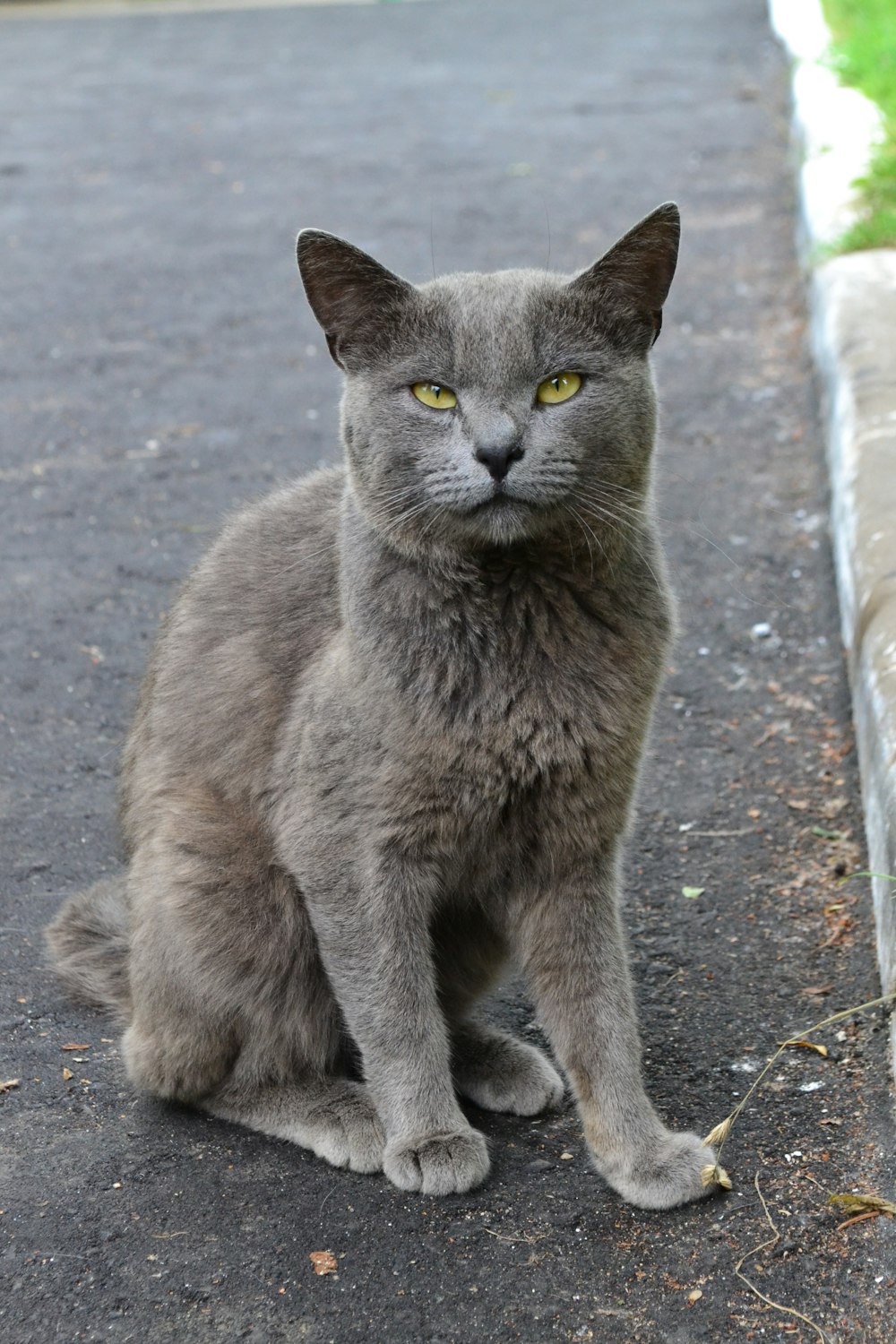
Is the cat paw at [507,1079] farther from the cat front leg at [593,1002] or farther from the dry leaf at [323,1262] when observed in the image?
the dry leaf at [323,1262]

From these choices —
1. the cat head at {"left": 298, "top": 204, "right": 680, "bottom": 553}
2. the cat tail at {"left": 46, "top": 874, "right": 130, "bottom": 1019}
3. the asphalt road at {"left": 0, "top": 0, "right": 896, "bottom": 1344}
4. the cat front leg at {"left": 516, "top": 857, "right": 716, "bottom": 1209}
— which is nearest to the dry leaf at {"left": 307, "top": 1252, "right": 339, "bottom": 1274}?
the asphalt road at {"left": 0, "top": 0, "right": 896, "bottom": 1344}

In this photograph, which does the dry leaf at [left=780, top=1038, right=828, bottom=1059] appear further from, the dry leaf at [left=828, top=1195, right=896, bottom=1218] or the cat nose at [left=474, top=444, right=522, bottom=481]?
the cat nose at [left=474, top=444, right=522, bottom=481]

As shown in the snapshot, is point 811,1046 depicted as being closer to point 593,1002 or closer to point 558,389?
point 593,1002

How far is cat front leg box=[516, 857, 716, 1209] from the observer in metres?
2.33

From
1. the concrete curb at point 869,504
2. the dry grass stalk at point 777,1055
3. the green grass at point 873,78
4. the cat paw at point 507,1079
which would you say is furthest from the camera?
the green grass at point 873,78

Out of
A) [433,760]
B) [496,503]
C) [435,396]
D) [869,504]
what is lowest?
[869,504]

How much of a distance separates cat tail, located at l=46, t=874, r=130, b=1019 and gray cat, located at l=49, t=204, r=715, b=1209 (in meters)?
0.23

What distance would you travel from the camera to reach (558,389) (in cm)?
222

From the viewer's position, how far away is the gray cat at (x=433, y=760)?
222cm

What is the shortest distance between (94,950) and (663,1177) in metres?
1.09

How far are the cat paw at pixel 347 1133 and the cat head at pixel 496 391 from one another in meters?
0.92

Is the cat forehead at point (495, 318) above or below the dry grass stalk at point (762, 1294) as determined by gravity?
above

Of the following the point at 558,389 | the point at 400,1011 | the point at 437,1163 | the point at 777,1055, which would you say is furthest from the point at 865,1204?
the point at 558,389

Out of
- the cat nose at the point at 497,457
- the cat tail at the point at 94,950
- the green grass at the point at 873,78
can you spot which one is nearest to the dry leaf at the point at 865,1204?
the cat nose at the point at 497,457
